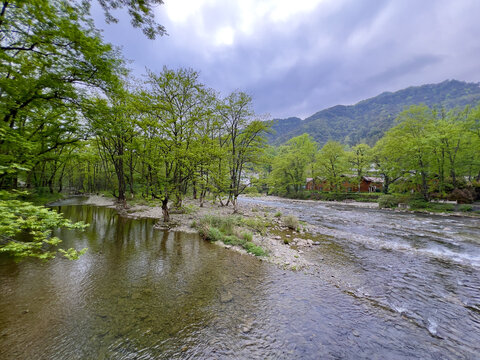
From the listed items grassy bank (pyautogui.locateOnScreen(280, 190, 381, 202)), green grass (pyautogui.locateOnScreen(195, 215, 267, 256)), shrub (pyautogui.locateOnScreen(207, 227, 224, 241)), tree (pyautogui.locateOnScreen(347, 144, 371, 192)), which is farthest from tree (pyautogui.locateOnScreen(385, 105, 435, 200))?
shrub (pyautogui.locateOnScreen(207, 227, 224, 241))

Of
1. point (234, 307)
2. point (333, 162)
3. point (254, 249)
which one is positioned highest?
point (333, 162)

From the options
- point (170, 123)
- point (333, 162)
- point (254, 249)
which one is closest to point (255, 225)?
point (254, 249)

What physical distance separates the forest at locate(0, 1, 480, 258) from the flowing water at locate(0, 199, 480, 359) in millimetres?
1517

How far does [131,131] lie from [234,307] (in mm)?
15602

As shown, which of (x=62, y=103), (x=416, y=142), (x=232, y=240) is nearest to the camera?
(x=62, y=103)

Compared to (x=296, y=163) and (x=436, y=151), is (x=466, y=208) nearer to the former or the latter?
(x=436, y=151)

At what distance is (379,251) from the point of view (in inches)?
359

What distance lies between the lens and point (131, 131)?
15320mm

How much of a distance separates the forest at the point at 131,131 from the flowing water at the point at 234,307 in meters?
1.52

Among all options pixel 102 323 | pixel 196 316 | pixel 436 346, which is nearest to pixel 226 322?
pixel 196 316

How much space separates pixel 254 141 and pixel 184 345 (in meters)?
18.5

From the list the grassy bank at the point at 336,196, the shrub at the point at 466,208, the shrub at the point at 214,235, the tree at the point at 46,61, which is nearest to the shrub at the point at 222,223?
the shrub at the point at 214,235

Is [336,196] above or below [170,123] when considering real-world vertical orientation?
below

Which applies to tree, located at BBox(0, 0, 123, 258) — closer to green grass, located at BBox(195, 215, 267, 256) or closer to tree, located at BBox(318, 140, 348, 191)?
green grass, located at BBox(195, 215, 267, 256)
